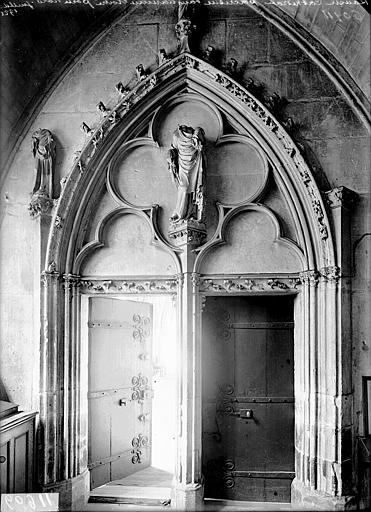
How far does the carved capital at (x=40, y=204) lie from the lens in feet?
17.6

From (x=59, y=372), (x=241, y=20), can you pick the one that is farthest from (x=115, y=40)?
(x=59, y=372)

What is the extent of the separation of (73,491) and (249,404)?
2.02 m

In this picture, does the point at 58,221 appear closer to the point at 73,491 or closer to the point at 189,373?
the point at 189,373

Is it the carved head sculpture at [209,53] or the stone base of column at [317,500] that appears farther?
the carved head sculpture at [209,53]

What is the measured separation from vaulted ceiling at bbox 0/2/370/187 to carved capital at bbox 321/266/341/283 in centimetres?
154

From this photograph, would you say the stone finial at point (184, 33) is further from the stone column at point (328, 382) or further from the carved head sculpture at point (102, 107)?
the stone column at point (328, 382)

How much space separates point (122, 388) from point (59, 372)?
3.15 feet

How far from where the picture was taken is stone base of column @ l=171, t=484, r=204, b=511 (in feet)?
16.8

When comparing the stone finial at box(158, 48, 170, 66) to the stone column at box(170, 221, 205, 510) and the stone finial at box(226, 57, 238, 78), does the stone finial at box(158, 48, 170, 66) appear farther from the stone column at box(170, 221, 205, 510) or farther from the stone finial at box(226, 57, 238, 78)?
the stone column at box(170, 221, 205, 510)

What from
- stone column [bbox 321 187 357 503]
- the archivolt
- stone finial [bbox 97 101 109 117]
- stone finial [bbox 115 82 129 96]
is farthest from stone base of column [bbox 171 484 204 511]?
stone finial [bbox 115 82 129 96]

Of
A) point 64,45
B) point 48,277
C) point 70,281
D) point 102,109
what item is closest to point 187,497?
point 70,281

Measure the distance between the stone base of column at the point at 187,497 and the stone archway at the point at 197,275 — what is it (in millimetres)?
12

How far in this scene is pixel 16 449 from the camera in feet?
16.0

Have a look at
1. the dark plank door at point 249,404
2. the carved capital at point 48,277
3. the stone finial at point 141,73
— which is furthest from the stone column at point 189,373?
the stone finial at point 141,73
